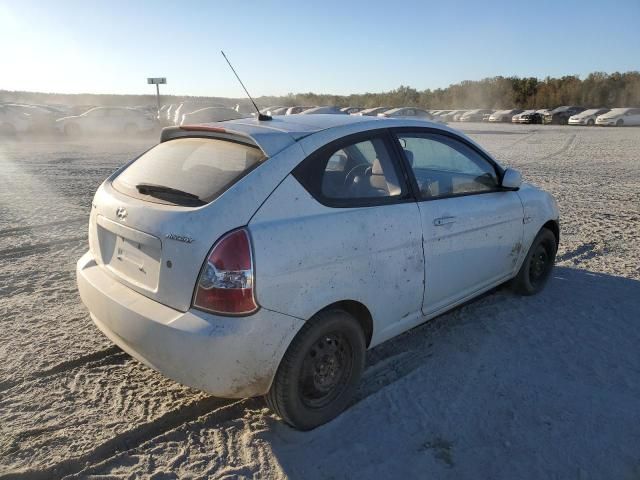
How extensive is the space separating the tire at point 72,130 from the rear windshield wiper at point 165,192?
27.3 meters

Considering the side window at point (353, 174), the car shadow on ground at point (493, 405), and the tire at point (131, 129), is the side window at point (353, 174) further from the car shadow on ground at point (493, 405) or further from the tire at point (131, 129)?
the tire at point (131, 129)

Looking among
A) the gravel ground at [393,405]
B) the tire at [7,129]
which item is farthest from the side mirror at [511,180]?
the tire at [7,129]

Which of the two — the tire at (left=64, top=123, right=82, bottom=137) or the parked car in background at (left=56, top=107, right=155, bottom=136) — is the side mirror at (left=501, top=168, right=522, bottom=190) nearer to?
the parked car in background at (left=56, top=107, right=155, bottom=136)

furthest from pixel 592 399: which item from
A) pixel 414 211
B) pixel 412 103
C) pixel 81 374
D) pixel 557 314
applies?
pixel 412 103

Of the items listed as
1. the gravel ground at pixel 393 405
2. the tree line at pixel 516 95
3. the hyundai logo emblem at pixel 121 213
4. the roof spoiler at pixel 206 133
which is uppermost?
the tree line at pixel 516 95

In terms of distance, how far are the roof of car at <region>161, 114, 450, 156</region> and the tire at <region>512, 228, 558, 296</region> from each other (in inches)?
72.6

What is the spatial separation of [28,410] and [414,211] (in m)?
2.59

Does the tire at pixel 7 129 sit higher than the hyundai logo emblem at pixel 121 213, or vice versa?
the hyundai logo emblem at pixel 121 213

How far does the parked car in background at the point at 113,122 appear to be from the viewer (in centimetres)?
2698

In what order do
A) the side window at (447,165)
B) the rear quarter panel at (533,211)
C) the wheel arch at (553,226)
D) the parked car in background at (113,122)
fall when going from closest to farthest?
A: the side window at (447,165) → the rear quarter panel at (533,211) → the wheel arch at (553,226) → the parked car in background at (113,122)

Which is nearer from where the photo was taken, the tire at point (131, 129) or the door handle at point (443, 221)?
the door handle at point (443, 221)

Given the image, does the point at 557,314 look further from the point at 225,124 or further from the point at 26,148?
the point at 26,148

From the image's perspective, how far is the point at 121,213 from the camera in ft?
9.08

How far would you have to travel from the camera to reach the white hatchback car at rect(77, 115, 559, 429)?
235 centimetres
